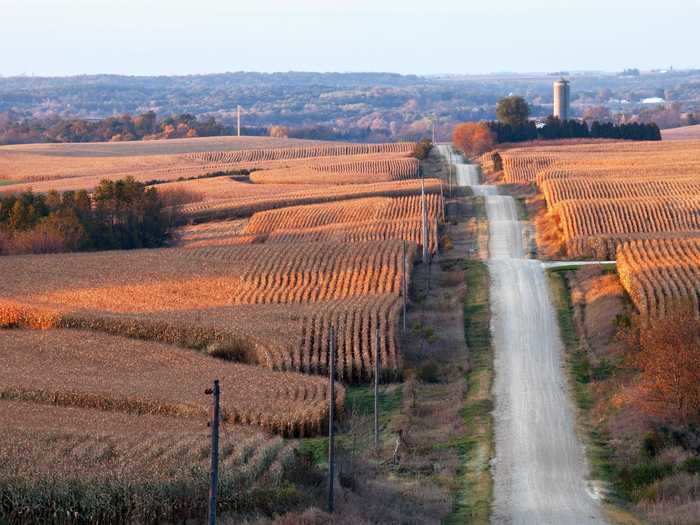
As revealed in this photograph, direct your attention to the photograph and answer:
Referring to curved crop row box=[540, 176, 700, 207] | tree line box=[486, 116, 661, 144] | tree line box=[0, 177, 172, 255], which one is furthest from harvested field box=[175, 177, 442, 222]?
tree line box=[486, 116, 661, 144]

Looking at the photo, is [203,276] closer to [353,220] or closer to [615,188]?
[353,220]

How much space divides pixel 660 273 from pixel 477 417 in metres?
15.0

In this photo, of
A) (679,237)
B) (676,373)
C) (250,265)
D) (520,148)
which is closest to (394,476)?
(676,373)

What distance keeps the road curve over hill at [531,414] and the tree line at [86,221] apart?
19.3 metres

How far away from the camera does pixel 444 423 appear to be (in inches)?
1195

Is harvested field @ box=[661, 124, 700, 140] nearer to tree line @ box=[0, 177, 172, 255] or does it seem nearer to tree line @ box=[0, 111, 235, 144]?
tree line @ box=[0, 111, 235, 144]

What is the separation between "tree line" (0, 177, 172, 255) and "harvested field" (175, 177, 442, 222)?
4.59 metres

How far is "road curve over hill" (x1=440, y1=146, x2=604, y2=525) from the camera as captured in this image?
2359 centimetres

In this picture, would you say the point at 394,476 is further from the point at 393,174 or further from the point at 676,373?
the point at 393,174

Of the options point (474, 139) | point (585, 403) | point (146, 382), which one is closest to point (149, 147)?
point (474, 139)

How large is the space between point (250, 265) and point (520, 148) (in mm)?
60001

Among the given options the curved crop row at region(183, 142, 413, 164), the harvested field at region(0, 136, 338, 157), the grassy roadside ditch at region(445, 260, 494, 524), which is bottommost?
the harvested field at region(0, 136, 338, 157)

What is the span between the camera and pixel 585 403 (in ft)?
105

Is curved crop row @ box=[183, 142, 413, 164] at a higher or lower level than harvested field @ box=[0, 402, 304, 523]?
lower
